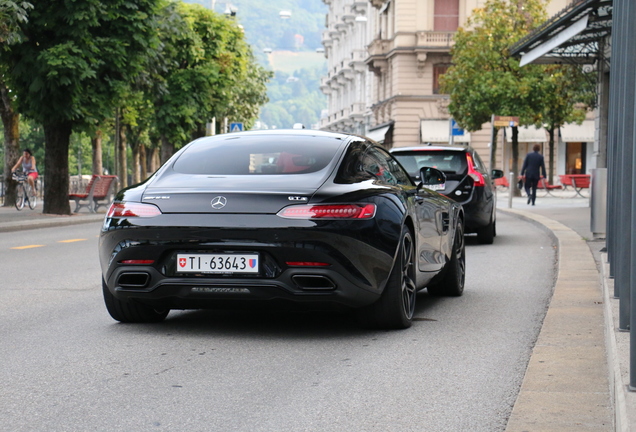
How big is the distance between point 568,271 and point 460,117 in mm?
38504

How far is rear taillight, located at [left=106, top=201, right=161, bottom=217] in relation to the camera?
711 cm

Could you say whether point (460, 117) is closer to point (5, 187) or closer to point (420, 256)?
point (5, 187)

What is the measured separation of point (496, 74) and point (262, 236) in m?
39.0

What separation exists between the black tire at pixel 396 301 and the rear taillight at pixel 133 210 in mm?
1506

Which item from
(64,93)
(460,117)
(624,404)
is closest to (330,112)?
(460,117)

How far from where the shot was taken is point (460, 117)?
161ft

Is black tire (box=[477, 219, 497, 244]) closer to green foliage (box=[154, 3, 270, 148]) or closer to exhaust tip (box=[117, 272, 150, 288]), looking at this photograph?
exhaust tip (box=[117, 272, 150, 288])

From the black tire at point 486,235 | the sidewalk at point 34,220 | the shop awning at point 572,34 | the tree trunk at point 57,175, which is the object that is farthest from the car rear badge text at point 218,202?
the tree trunk at point 57,175

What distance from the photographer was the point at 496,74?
44.7 metres

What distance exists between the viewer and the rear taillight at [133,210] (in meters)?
7.11

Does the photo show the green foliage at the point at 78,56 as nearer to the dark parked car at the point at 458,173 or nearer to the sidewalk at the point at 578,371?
the dark parked car at the point at 458,173

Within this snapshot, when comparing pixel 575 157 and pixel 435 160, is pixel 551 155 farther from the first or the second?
pixel 435 160

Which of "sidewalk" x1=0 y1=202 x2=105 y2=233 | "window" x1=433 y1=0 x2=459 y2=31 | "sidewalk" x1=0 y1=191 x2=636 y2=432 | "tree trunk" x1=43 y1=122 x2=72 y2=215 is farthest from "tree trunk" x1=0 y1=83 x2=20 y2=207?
"window" x1=433 y1=0 x2=459 y2=31

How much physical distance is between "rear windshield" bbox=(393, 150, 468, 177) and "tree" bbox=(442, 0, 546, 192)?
26.3 meters
